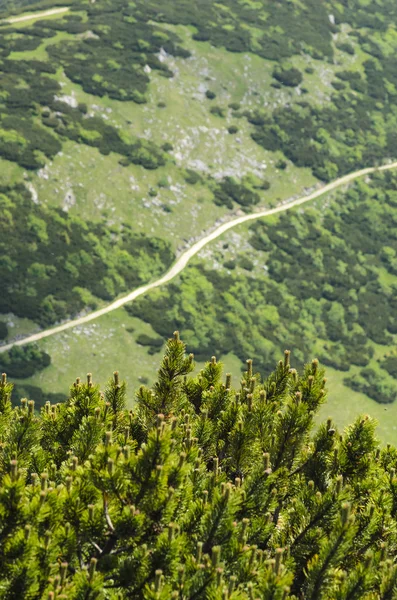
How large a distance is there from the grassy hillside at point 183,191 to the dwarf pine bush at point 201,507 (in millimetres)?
102940

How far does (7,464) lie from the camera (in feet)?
55.7

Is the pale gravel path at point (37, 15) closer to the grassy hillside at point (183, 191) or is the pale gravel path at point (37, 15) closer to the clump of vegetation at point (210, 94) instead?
the grassy hillside at point (183, 191)

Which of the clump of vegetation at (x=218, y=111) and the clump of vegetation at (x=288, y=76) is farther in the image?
the clump of vegetation at (x=288, y=76)

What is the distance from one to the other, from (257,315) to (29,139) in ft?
147

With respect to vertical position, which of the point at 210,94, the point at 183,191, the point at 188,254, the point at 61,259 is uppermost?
the point at 210,94

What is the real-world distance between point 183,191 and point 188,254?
15213mm

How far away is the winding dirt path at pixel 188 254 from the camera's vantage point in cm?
12675

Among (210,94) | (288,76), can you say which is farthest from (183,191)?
(288,76)

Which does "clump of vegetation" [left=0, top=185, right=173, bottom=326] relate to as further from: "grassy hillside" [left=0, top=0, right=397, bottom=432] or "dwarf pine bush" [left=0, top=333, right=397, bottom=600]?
"dwarf pine bush" [left=0, top=333, right=397, bottom=600]

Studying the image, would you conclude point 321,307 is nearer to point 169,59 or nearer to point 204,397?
point 169,59

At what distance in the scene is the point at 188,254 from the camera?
148125 mm

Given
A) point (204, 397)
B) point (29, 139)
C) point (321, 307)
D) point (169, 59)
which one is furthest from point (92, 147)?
point (204, 397)

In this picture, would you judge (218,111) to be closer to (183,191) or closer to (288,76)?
(288,76)

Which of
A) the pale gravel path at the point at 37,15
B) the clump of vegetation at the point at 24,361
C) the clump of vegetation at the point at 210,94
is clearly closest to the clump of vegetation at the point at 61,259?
the clump of vegetation at the point at 24,361
